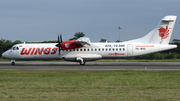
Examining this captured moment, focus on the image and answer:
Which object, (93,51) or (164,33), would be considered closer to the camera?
(164,33)

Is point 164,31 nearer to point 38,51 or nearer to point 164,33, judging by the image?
point 164,33

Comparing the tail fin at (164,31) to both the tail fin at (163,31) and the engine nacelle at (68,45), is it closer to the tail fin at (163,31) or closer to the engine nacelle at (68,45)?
the tail fin at (163,31)

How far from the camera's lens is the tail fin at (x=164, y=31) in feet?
101

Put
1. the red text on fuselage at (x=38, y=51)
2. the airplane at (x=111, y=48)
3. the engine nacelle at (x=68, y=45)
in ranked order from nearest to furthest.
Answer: the airplane at (x=111, y=48), the engine nacelle at (x=68, y=45), the red text on fuselage at (x=38, y=51)

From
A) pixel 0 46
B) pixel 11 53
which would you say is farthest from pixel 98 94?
pixel 0 46

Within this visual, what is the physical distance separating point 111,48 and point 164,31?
8.11m

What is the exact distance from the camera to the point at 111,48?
102 ft

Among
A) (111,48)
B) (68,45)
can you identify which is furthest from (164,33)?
(68,45)

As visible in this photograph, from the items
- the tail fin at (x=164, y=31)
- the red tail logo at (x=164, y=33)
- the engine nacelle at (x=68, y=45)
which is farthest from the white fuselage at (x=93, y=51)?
the red tail logo at (x=164, y=33)

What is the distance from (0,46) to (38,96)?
52394 mm

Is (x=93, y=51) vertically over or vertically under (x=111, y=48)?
under

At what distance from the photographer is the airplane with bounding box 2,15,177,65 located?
3073 centimetres

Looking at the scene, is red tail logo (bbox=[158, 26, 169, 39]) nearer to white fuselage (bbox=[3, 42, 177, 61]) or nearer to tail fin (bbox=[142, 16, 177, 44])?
tail fin (bbox=[142, 16, 177, 44])

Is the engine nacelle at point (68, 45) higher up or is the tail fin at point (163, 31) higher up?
the tail fin at point (163, 31)
